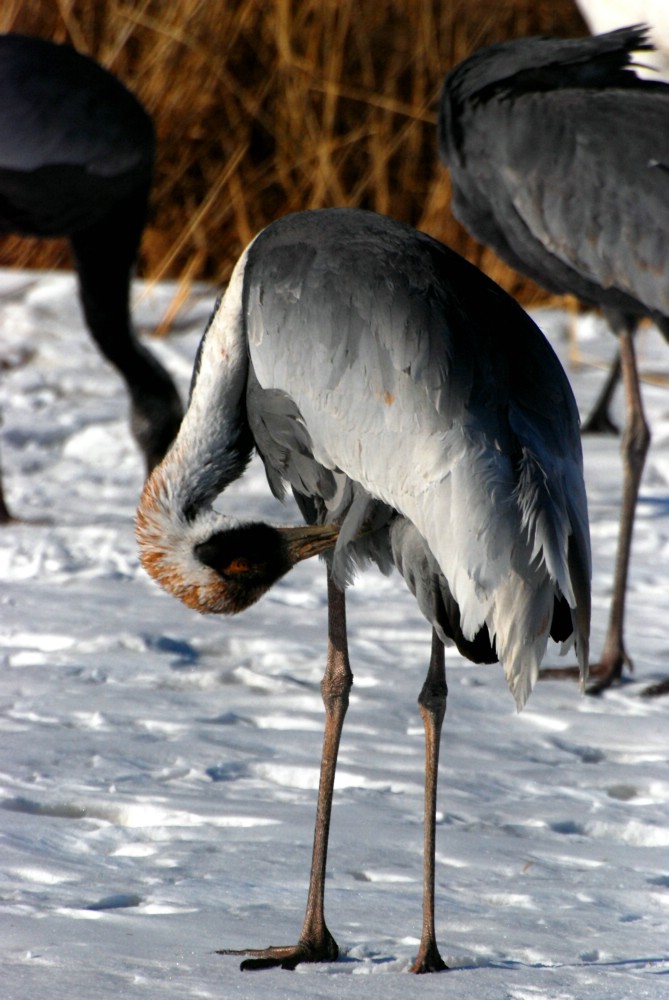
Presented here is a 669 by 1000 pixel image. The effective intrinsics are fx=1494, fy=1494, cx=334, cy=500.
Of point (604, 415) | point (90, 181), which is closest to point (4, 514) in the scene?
point (90, 181)

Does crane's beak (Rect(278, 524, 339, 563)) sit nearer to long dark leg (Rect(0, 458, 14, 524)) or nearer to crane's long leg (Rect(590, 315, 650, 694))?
crane's long leg (Rect(590, 315, 650, 694))

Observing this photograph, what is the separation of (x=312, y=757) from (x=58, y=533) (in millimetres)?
2060

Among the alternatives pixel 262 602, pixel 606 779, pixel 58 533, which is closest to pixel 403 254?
pixel 606 779

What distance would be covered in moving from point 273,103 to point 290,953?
7213 mm

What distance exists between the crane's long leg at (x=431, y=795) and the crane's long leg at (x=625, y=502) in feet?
4.64

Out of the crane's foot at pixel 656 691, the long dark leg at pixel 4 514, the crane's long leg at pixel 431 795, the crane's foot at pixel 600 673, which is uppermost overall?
the crane's long leg at pixel 431 795

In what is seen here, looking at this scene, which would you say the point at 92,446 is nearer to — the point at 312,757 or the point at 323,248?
the point at 312,757

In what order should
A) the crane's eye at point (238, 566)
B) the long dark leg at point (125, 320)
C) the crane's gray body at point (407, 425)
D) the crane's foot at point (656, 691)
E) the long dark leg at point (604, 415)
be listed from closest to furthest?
1. the crane's gray body at point (407, 425)
2. the crane's eye at point (238, 566)
3. the crane's foot at point (656, 691)
4. the long dark leg at point (125, 320)
5. the long dark leg at point (604, 415)

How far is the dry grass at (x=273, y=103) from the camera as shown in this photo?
28.1ft

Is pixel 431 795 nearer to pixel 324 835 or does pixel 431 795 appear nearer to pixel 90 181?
pixel 324 835

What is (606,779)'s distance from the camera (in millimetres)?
3475

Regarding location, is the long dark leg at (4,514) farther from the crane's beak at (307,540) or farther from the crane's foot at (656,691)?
the crane's beak at (307,540)

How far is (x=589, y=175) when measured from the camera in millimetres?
4336

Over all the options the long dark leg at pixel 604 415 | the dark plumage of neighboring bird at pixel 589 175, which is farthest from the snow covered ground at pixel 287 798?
the long dark leg at pixel 604 415
